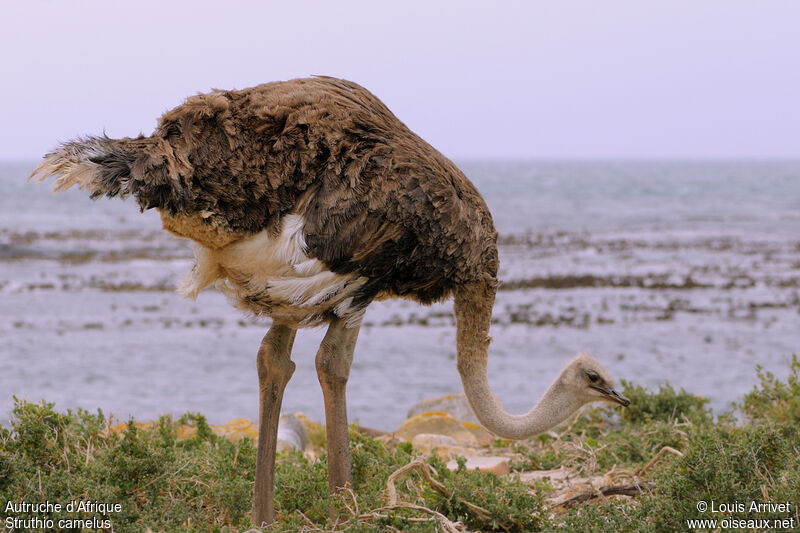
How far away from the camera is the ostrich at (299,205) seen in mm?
3986

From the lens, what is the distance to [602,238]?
2883 cm

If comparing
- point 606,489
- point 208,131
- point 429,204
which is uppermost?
point 208,131

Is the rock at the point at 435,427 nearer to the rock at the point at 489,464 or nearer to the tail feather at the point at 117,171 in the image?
the rock at the point at 489,464

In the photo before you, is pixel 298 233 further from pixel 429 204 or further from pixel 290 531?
pixel 290 531

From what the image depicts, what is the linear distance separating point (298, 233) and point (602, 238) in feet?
84.2

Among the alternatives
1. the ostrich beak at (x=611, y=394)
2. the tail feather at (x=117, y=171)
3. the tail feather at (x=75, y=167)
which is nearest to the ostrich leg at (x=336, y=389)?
the tail feather at (x=117, y=171)

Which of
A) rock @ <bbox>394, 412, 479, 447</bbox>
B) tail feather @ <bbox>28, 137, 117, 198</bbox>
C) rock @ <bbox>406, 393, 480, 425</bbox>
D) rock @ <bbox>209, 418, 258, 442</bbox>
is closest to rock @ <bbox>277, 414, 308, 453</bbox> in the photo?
rock @ <bbox>209, 418, 258, 442</bbox>

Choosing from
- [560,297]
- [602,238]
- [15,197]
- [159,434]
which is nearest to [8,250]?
[560,297]

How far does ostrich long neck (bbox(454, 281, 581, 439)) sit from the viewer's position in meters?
4.83

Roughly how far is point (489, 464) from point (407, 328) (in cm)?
837

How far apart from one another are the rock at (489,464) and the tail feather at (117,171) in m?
3.09

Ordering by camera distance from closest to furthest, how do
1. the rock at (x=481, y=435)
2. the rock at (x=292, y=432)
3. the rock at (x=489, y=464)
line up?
the rock at (x=489, y=464), the rock at (x=292, y=432), the rock at (x=481, y=435)

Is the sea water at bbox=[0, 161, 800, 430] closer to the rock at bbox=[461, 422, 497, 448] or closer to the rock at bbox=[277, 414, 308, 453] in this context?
the rock at bbox=[277, 414, 308, 453]

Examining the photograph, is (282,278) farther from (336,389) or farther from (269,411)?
(269,411)
